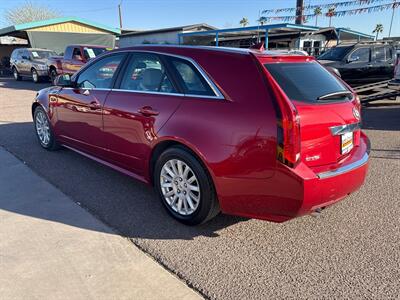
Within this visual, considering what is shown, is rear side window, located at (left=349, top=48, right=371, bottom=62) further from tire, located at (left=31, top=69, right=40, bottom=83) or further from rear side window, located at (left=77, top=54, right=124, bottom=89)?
tire, located at (left=31, top=69, right=40, bottom=83)

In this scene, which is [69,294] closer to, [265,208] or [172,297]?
[172,297]

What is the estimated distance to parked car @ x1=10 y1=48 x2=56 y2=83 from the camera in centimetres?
1833

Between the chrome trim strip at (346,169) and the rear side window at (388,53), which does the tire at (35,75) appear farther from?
→ the chrome trim strip at (346,169)

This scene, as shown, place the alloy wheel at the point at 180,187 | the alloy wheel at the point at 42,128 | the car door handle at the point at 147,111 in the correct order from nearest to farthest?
1. the alloy wheel at the point at 180,187
2. the car door handle at the point at 147,111
3. the alloy wheel at the point at 42,128

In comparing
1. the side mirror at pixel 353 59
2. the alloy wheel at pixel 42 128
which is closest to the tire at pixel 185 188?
the alloy wheel at pixel 42 128

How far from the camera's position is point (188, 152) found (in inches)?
130

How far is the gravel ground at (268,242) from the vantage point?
262 cm

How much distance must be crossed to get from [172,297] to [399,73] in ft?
30.7

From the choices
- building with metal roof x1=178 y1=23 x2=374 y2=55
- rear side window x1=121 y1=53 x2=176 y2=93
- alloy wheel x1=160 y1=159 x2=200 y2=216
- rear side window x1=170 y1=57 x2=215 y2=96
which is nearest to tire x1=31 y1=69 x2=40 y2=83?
building with metal roof x1=178 y1=23 x2=374 y2=55

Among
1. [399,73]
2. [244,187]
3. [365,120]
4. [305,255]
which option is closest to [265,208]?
[244,187]

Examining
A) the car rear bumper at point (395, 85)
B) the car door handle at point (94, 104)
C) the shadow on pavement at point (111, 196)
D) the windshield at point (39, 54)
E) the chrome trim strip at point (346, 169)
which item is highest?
the windshield at point (39, 54)

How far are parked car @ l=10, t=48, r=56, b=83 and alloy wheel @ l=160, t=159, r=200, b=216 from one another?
668 inches

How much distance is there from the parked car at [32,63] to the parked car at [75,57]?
2.40 m

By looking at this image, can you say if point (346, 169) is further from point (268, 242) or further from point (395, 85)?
point (395, 85)
